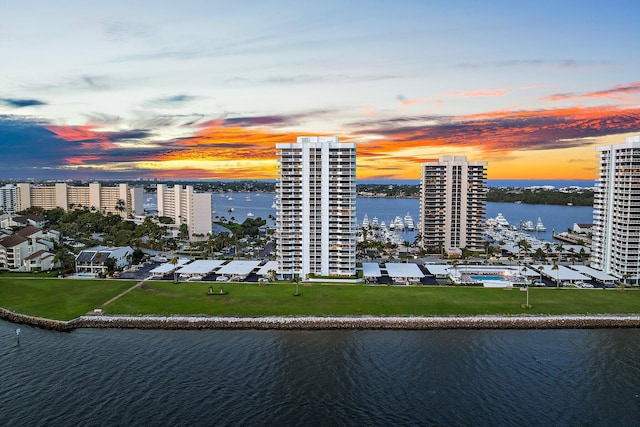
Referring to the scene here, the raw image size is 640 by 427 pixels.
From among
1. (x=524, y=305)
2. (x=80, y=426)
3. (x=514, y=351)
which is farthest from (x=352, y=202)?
(x=80, y=426)

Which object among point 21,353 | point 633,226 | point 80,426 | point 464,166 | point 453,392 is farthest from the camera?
point 464,166

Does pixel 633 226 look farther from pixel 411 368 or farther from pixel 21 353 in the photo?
pixel 21 353

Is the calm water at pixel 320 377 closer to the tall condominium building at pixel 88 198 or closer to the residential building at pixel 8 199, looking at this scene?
the tall condominium building at pixel 88 198

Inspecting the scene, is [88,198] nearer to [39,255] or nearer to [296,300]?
[39,255]

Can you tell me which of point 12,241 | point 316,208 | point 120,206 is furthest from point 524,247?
point 120,206

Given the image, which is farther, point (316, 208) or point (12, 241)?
point (12, 241)

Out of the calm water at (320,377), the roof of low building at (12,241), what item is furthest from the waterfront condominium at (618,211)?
the roof of low building at (12,241)
